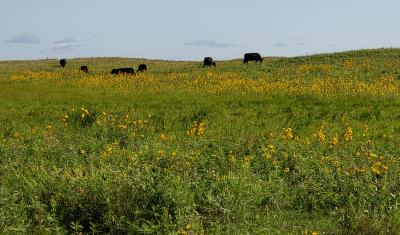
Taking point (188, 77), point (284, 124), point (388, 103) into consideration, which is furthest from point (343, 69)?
point (284, 124)

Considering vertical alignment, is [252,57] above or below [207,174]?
above

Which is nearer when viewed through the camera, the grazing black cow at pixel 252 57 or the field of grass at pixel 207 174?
the field of grass at pixel 207 174

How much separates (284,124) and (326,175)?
23.9 feet

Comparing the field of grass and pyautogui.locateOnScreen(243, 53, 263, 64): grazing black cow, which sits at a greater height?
pyautogui.locateOnScreen(243, 53, 263, 64): grazing black cow

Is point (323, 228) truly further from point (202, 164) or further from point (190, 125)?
point (190, 125)

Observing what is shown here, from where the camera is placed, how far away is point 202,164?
945cm

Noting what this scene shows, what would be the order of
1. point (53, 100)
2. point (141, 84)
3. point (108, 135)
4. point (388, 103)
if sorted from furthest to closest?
1. point (141, 84)
2. point (53, 100)
3. point (388, 103)
4. point (108, 135)

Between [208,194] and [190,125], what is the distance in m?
8.60

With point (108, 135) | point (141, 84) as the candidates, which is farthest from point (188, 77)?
point (108, 135)

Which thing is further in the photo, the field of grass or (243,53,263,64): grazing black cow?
(243,53,263,64): grazing black cow

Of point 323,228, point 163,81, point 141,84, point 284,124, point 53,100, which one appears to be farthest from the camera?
point 163,81

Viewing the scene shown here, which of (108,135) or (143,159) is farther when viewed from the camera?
(108,135)

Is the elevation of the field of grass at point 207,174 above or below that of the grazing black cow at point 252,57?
below

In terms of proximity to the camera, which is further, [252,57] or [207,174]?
[252,57]
